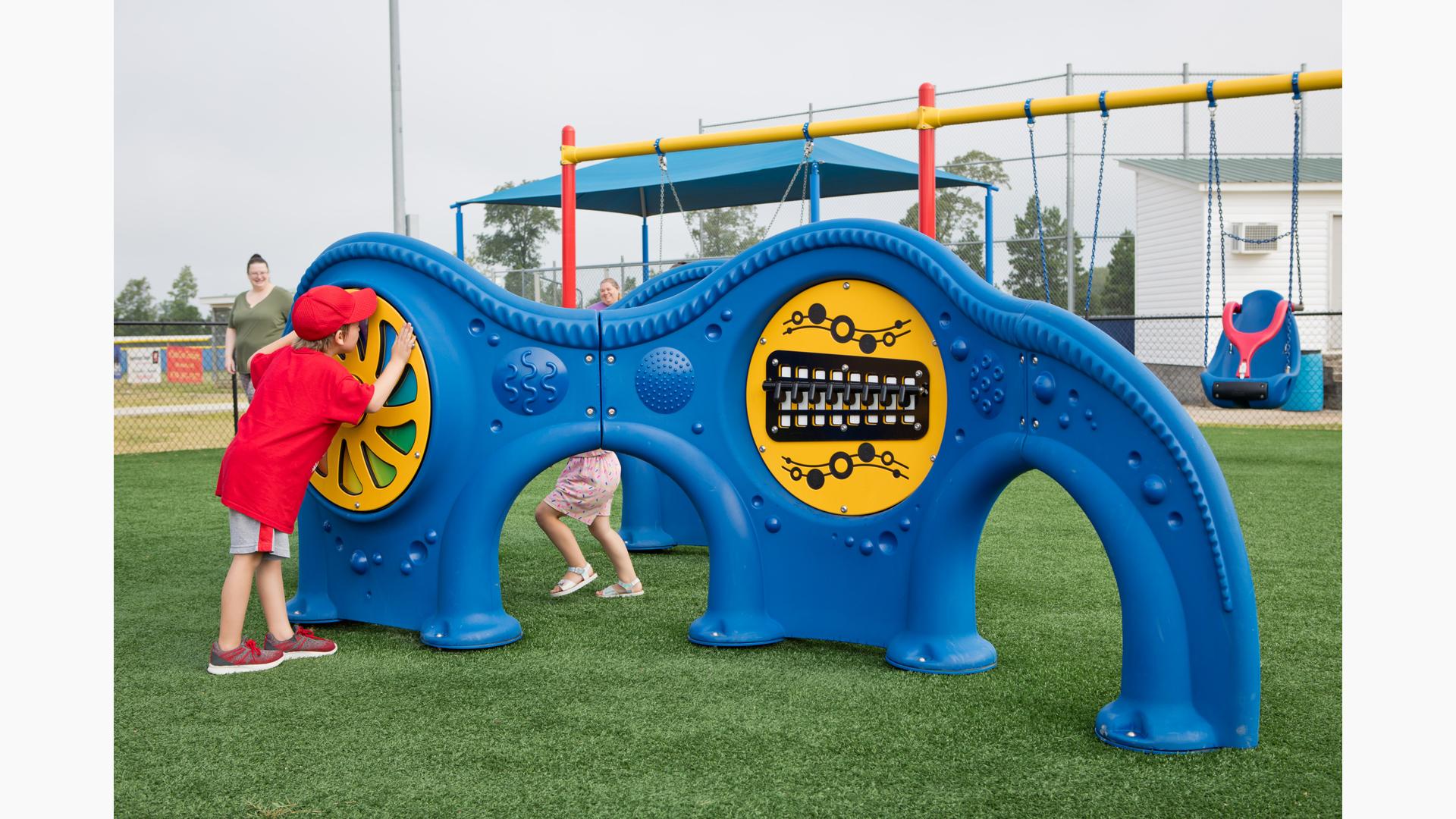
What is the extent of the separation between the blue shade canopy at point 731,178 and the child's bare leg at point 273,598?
1005cm

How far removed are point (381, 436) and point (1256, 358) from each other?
636 cm

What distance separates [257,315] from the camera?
8.52 m

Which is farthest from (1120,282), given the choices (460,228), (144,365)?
(144,365)

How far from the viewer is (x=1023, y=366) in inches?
148

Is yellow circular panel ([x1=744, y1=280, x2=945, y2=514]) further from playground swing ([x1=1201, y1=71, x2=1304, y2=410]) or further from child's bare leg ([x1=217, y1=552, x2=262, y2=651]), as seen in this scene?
playground swing ([x1=1201, y1=71, x2=1304, y2=410])

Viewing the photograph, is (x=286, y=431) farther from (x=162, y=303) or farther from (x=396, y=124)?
(x=162, y=303)

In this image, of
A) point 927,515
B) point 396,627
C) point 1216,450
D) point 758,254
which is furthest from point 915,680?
point 1216,450

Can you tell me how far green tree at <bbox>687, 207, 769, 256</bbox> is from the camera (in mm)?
20656

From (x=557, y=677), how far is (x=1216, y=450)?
945cm

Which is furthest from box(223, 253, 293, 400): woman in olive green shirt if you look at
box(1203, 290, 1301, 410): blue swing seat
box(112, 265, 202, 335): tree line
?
box(112, 265, 202, 335): tree line

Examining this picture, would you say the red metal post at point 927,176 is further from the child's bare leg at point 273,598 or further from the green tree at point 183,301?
the green tree at point 183,301

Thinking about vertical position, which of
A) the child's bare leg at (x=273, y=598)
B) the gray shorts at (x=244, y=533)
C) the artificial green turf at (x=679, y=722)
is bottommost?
the artificial green turf at (x=679, y=722)

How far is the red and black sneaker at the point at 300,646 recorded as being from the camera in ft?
14.0

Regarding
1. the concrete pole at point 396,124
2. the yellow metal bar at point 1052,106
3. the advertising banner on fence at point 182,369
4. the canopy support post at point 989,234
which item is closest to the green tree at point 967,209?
the canopy support post at point 989,234
